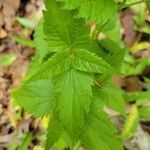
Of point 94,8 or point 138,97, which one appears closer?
point 94,8

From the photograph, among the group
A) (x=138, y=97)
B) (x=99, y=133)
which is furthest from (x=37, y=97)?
(x=138, y=97)

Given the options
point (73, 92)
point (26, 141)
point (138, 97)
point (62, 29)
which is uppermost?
point (62, 29)

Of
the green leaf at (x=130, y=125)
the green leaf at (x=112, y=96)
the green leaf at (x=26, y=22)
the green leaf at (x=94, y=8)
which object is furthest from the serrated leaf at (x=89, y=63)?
the green leaf at (x=26, y=22)

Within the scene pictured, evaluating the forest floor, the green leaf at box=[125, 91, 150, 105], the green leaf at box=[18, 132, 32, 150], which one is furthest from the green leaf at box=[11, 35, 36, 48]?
the green leaf at box=[125, 91, 150, 105]

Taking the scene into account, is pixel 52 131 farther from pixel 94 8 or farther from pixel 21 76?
pixel 21 76

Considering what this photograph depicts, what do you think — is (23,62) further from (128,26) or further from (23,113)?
(128,26)

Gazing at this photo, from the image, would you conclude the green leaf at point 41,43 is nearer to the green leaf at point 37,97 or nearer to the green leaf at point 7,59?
the green leaf at point 37,97
